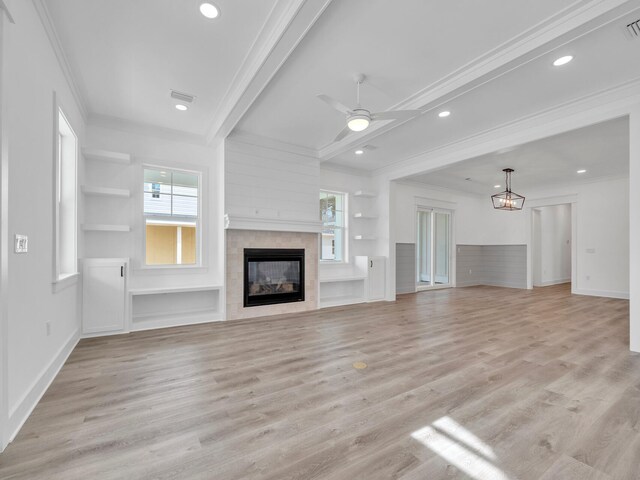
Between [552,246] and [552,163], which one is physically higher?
[552,163]

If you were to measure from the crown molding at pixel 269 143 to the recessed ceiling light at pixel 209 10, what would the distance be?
94.3 inches

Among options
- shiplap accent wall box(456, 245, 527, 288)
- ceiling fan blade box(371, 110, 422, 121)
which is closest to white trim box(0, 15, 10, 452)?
ceiling fan blade box(371, 110, 422, 121)

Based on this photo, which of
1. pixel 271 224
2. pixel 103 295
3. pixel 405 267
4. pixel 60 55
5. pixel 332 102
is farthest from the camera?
pixel 405 267

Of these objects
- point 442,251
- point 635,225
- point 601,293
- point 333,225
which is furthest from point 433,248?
point 635,225

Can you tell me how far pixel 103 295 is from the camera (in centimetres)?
391

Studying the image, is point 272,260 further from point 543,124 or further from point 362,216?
point 543,124

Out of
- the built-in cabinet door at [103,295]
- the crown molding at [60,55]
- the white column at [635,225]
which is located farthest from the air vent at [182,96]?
the white column at [635,225]

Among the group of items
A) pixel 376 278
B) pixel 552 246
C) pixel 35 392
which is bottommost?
pixel 35 392

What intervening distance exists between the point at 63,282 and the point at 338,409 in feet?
9.26

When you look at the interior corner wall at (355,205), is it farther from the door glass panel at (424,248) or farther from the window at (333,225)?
the door glass panel at (424,248)

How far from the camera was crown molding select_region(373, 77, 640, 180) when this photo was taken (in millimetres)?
3393

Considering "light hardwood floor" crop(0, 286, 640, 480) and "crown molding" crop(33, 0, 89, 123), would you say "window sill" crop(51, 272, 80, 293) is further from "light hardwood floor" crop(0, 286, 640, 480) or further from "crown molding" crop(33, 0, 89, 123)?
"crown molding" crop(33, 0, 89, 123)

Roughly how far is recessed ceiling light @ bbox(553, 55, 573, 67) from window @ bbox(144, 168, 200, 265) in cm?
483

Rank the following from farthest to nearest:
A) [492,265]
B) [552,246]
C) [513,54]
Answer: [552,246] → [492,265] → [513,54]
